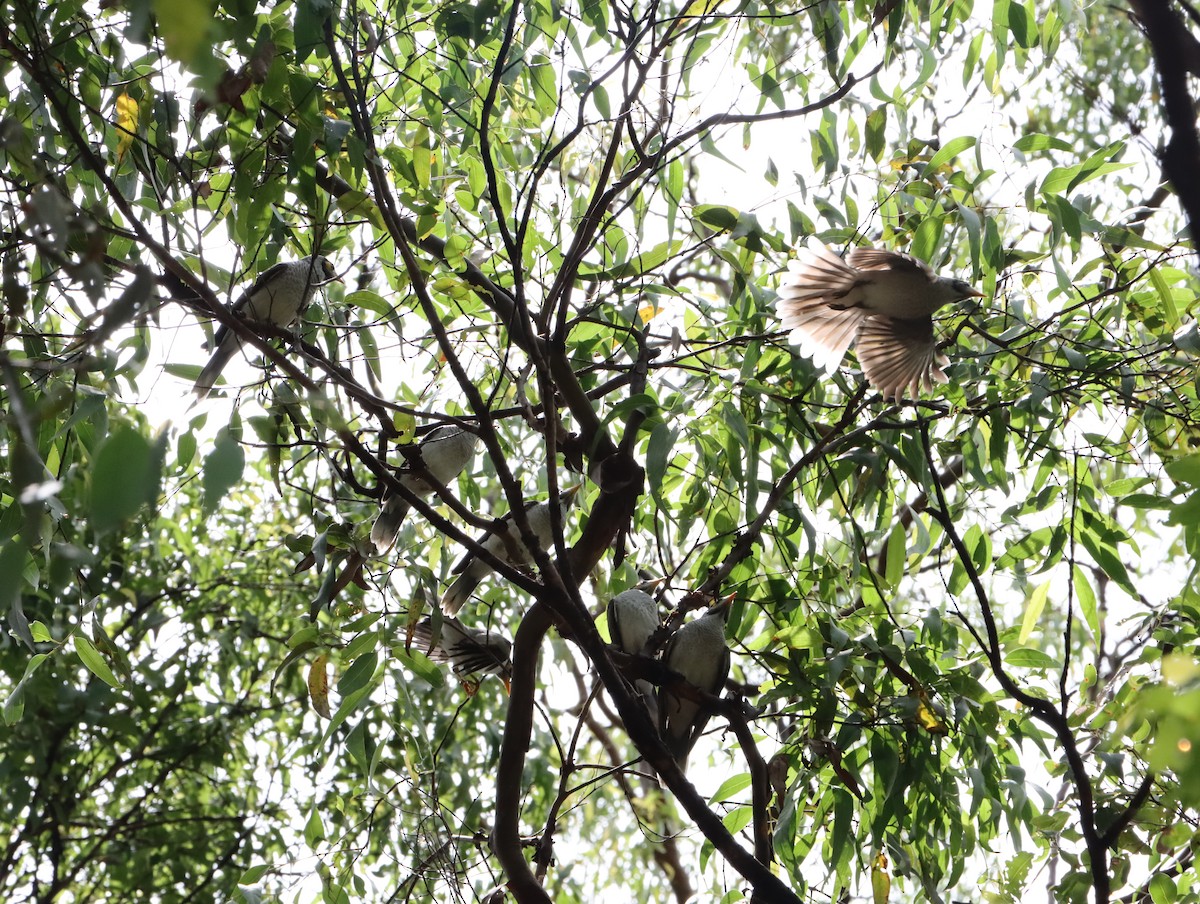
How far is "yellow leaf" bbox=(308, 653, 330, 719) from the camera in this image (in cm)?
179

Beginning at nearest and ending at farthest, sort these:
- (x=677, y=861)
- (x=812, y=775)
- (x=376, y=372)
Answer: (x=812, y=775) < (x=376, y=372) < (x=677, y=861)

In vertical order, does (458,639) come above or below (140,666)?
below

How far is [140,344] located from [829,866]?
152cm

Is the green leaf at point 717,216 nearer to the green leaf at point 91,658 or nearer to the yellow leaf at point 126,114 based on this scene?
the yellow leaf at point 126,114

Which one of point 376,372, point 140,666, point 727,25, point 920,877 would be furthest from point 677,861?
point 727,25

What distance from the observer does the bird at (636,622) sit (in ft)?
7.73

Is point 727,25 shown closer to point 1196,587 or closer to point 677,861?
point 1196,587

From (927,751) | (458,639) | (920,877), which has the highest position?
(458,639)

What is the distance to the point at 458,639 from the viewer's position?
8.43 ft

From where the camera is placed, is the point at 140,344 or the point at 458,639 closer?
the point at 140,344

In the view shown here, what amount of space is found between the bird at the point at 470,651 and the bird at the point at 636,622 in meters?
0.29

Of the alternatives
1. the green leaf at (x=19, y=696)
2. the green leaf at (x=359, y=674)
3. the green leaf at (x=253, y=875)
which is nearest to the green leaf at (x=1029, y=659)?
the green leaf at (x=359, y=674)

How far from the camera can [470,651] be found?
8.54 feet

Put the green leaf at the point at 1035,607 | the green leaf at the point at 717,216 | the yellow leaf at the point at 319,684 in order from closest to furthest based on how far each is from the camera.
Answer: the yellow leaf at the point at 319,684
the green leaf at the point at 717,216
the green leaf at the point at 1035,607
